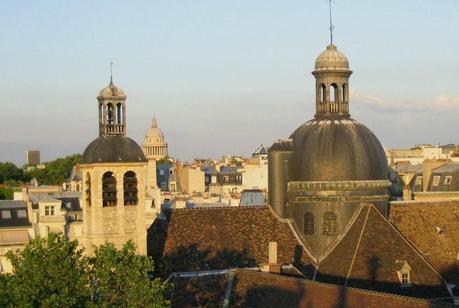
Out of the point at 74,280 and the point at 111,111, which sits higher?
the point at 111,111

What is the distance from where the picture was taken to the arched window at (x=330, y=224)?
53500 millimetres

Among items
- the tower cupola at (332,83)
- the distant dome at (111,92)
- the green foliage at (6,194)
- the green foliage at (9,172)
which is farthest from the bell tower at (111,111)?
the green foliage at (9,172)

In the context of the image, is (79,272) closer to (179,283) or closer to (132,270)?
(132,270)

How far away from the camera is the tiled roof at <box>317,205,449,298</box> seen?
4966 cm

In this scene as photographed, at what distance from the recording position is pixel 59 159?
180125 mm

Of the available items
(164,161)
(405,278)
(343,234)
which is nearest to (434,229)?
(343,234)

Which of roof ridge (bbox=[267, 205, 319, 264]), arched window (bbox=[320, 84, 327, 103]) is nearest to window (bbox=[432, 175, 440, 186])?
arched window (bbox=[320, 84, 327, 103])

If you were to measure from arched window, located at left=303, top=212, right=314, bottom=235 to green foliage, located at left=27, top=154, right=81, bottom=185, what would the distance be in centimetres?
11827

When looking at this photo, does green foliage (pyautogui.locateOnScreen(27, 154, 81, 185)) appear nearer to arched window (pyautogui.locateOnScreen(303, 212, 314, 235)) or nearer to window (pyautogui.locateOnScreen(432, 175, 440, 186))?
window (pyautogui.locateOnScreen(432, 175, 440, 186))

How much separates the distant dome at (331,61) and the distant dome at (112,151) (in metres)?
11.9

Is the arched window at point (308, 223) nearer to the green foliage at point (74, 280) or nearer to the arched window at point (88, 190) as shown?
the arched window at point (88, 190)

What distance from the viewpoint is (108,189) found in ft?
160

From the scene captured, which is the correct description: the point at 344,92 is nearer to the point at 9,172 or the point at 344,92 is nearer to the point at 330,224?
the point at 330,224

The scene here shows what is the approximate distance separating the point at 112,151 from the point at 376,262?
13.3 metres
